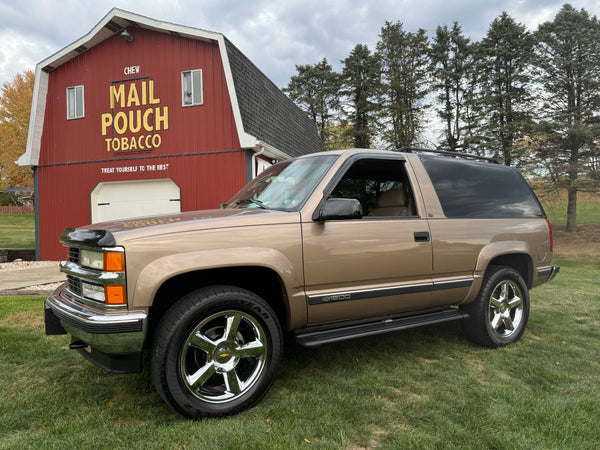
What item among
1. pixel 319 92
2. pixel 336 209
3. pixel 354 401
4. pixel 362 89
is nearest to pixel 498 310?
pixel 354 401

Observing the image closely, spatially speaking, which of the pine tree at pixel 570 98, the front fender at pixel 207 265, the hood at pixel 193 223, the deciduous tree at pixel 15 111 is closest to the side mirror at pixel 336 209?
the hood at pixel 193 223

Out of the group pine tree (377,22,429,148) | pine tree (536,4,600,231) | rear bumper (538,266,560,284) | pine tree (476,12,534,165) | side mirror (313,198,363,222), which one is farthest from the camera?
pine tree (377,22,429,148)

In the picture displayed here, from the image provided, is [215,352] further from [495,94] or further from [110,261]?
[495,94]

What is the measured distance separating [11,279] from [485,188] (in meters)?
8.91

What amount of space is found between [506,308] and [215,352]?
3.19m

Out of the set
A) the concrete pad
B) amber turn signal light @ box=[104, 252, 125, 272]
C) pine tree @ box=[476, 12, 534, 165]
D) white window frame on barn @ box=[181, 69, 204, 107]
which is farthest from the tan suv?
pine tree @ box=[476, 12, 534, 165]

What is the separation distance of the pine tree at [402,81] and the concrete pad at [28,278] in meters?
25.1

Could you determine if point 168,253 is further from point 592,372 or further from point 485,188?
point 592,372

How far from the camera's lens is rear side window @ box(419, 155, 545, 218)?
3.91 meters

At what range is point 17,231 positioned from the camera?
23.7 m

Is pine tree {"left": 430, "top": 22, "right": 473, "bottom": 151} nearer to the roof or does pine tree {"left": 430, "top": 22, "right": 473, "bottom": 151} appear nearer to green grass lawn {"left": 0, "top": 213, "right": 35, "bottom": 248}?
the roof

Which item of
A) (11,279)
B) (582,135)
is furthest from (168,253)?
(582,135)

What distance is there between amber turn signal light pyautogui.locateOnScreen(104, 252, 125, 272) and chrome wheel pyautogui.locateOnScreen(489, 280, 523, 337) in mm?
3558

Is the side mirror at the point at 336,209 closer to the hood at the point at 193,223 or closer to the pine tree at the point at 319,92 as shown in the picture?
the hood at the point at 193,223
